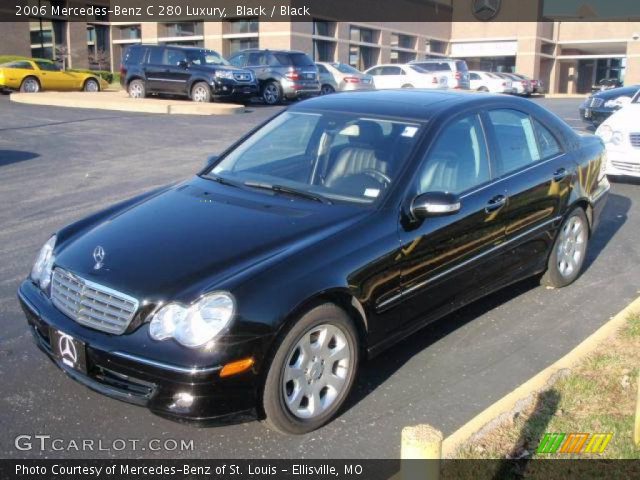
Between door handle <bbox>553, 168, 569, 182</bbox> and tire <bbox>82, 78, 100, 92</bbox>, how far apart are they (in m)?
26.8

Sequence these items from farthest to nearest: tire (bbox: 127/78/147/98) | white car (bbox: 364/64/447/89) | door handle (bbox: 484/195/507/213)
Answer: white car (bbox: 364/64/447/89)
tire (bbox: 127/78/147/98)
door handle (bbox: 484/195/507/213)

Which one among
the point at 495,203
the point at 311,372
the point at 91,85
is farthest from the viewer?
the point at 91,85

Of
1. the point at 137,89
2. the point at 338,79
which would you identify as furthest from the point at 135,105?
the point at 338,79

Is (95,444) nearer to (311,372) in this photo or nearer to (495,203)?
(311,372)

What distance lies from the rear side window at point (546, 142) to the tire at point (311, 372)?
2604mm

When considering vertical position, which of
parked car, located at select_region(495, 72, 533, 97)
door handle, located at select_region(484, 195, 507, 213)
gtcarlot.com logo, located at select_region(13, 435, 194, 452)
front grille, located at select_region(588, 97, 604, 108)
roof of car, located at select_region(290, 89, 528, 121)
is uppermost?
roof of car, located at select_region(290, 89, 528, 121)

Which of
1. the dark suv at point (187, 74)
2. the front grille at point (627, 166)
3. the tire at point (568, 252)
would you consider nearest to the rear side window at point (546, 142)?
the tire at point (568, 252)

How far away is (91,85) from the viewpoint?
97.1 feet

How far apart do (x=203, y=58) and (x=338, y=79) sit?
19.6ft

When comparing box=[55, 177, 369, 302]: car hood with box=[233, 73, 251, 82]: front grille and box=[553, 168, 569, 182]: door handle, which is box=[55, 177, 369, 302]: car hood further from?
box=[233, 73, 251, 82]: front grille

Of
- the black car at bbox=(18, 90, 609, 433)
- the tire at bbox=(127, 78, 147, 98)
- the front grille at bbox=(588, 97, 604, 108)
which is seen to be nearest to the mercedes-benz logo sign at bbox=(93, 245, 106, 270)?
the black car at bbox=(18, 90, 609, 433)

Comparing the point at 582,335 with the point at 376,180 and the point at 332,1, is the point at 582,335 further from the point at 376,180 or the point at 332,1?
the point at 332,1

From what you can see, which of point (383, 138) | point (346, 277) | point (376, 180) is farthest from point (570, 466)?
point (383, 138)

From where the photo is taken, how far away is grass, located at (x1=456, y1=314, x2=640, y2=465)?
11.0 ft
